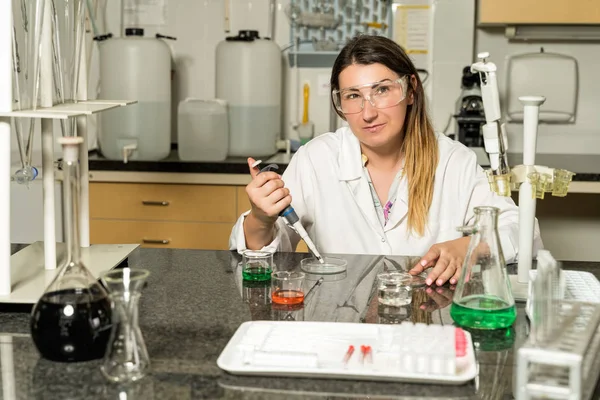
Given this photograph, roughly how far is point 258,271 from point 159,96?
2032mm

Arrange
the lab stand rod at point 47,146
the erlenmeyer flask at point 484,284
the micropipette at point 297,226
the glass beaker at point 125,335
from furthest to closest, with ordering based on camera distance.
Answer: the micropipette at point 297,226 < the lab stand rod at point 47,146 < the erlenmeyer flask at point 484,284 < the glass beaker at point 125,335

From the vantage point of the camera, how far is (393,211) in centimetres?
207

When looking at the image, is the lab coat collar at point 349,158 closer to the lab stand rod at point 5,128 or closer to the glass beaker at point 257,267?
the glass beaker at point 257,267

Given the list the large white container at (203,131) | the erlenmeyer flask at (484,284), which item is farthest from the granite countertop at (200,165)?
the erlenmeyer flask at (484,284)

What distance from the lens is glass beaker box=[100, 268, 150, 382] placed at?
108 centimetres

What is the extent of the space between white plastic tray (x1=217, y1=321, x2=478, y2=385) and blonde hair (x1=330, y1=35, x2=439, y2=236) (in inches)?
33.2

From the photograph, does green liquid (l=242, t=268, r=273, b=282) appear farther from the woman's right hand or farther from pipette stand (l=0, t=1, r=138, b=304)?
pipette stand (l=0, t=1, r=138, b=304)

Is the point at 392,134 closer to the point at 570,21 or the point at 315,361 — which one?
the point at 315,361

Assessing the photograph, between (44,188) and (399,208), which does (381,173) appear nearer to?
(399,208)

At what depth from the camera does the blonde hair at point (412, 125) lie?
6.67 feet

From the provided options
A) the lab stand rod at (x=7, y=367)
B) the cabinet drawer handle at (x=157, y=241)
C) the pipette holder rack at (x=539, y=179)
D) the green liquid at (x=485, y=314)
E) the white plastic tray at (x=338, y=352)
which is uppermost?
the pipette holder rack at (x=539, y=179)

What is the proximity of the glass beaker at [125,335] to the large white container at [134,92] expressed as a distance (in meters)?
2.33

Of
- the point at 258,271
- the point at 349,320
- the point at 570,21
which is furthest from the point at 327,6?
the point at 349,320

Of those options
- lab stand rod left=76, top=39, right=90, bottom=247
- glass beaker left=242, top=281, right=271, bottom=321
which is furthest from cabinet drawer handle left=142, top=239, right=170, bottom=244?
glass beaker left=242, top=281, right=271, bottom=321
